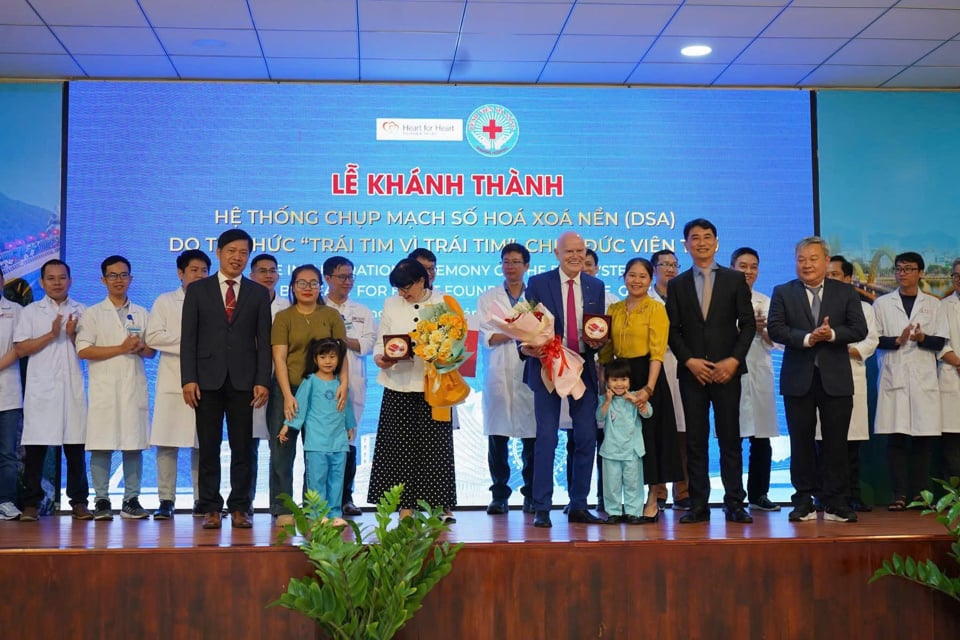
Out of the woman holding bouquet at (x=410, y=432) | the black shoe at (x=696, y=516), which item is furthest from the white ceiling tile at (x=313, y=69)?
the black shoe at (x=696, y=516)

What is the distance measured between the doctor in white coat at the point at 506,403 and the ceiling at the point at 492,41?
152cm

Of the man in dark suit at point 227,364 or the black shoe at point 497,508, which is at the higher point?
the man in dark suit at point 227,364

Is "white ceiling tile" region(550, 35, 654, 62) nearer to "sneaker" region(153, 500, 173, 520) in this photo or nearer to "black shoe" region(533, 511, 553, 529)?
"black shoe" region(533, 511, 553, 529)

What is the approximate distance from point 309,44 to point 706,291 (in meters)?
3.15

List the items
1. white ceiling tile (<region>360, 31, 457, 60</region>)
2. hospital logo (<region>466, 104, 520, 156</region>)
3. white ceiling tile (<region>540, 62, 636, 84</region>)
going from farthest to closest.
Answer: hospital logo (<region>466, 104, 520, 156</region>)
white ceiling tile (<region>540, 62, 636, 84</region>)
white ceiling tile (<region>360, 31, 457, 60</region>)

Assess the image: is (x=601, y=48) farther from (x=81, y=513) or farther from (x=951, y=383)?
(x=81, y=513)

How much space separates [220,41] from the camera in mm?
6332

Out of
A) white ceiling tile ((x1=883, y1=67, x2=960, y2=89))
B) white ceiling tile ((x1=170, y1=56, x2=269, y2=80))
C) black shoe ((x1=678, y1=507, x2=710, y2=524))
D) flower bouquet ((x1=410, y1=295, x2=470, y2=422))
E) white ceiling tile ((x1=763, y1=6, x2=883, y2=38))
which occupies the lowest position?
black shoe ((x1=678, y1=507, x2=710, y2=524))

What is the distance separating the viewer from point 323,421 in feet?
15.7

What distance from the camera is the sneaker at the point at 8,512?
5.60m

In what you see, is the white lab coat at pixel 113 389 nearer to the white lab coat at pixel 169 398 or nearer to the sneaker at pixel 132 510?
the white lab coat at pixel 169 398

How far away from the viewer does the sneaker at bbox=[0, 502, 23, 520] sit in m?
5.60

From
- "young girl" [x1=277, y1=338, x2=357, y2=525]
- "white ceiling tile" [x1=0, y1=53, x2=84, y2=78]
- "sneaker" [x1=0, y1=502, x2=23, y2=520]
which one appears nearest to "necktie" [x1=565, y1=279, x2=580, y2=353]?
"young girl" [x1=277, y1=338, x2=357, y2=525]

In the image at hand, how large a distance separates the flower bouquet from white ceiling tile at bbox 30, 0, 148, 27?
9.06 ft
